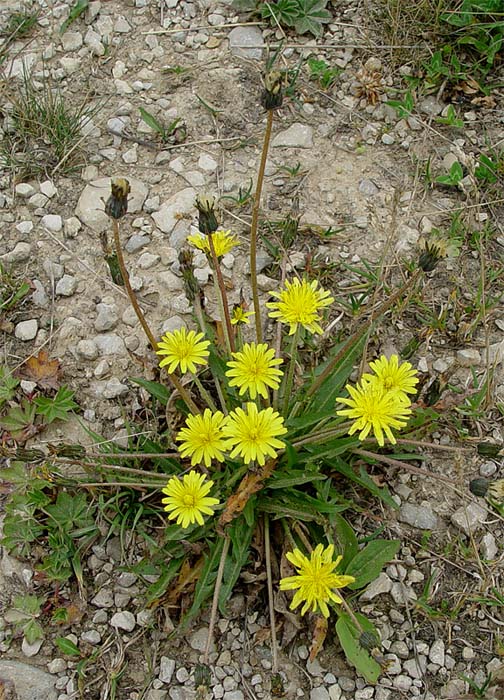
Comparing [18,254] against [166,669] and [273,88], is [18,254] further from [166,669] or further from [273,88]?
[166,669]

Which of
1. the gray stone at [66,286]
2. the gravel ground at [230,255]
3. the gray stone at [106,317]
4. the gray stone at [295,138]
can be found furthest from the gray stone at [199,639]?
the gray stone at [295,138]

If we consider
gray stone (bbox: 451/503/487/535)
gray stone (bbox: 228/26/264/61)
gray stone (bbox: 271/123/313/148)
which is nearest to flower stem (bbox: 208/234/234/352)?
gray stone (bbox: 451/503/487/535)

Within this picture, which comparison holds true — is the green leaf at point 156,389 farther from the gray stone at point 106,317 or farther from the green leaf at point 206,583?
the green leaf at point 206,583

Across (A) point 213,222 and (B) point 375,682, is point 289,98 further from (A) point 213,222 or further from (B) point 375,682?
(B) point 375,682

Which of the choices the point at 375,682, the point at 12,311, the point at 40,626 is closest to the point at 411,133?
the point at 12,311

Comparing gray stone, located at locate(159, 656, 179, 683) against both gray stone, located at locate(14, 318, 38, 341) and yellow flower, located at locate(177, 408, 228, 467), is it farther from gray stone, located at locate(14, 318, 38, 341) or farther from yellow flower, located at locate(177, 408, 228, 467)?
gray stone, located at locate(14, 318, 38, 341)

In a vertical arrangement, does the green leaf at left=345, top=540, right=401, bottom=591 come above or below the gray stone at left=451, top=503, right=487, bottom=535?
above

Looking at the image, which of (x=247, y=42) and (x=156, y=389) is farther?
(x=247, y=42)

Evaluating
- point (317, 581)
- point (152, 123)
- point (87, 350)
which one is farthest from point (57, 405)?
point (152, 123)
